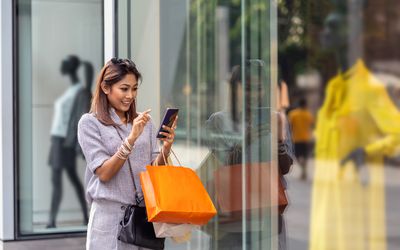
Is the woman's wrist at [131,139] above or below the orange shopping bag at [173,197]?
above

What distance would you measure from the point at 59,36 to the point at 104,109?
216 inches

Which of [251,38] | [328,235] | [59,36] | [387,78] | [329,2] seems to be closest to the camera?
[387,78]

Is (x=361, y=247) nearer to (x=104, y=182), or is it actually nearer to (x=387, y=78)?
(x=387, y=78)

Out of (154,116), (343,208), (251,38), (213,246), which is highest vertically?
(251,38)

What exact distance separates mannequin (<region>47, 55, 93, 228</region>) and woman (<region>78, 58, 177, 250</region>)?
18.0ft

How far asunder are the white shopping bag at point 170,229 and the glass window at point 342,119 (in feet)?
3.41

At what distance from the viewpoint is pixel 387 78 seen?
4637 mm

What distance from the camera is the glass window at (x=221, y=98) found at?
5957 mm

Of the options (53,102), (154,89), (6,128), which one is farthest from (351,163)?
(53,102)

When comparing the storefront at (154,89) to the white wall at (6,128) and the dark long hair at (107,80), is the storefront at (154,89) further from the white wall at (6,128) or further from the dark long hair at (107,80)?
the dark long hair at (107,80)

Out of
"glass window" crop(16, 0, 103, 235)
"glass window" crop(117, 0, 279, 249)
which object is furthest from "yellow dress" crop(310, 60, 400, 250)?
"glass window" crop(16, 0, 103, 235)

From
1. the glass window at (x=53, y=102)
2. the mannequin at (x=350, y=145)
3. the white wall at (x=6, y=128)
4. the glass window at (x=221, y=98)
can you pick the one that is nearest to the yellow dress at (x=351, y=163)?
the mannequin at (x=350, y=145)

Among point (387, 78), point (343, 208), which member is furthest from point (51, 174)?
point (387, 78)

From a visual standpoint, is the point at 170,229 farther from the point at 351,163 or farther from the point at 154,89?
the point at 154,89
